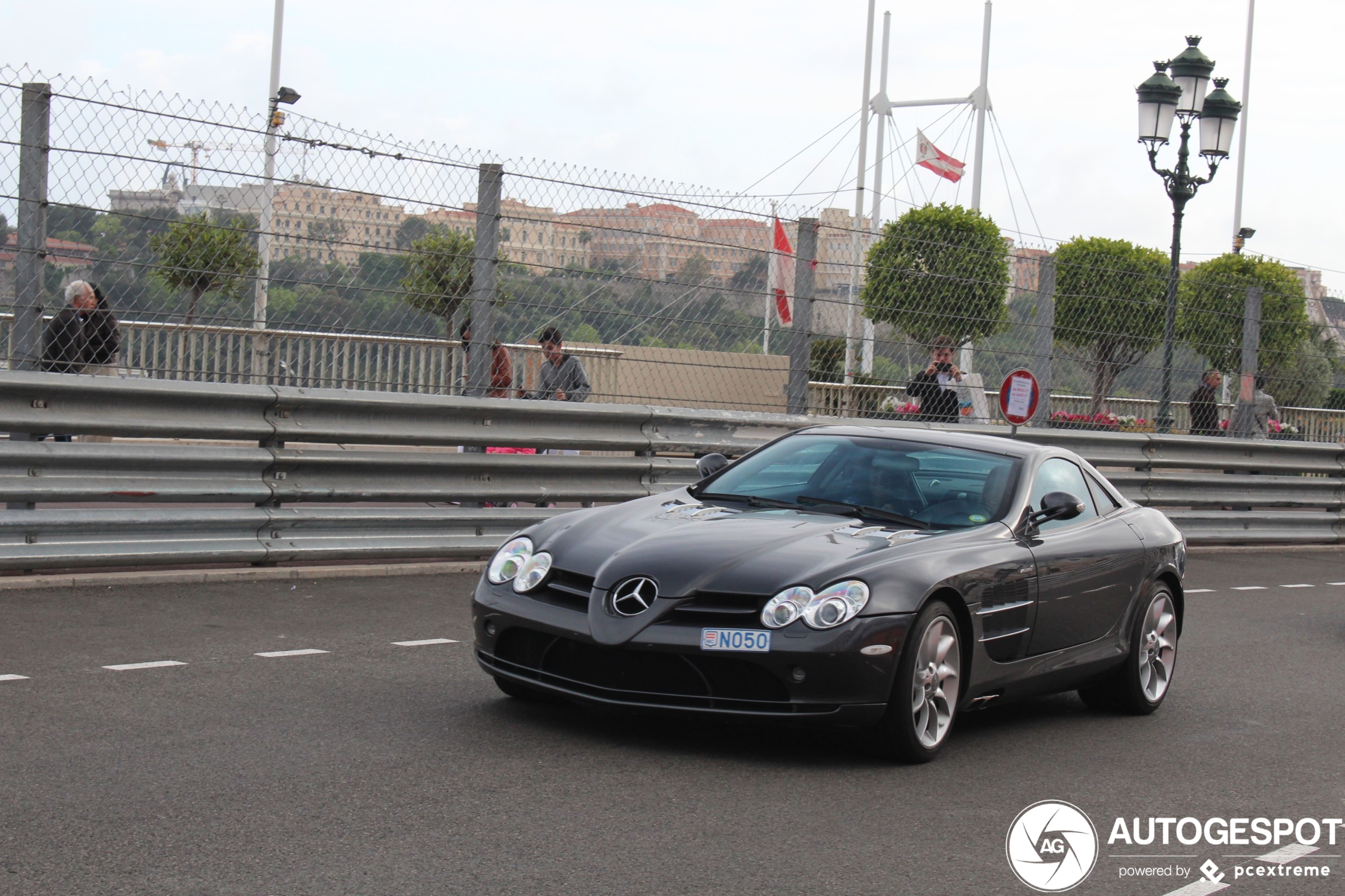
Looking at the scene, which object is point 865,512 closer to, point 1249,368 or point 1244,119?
point 1249,368

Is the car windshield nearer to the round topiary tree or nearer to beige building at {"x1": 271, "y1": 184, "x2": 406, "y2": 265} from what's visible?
beige building at {"x1": 271, "y1": 184, "x2": 406, "y2": 265}

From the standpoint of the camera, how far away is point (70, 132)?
27.3ft

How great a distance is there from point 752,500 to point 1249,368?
1157 centimetres

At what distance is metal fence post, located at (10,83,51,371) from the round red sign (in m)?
8.37

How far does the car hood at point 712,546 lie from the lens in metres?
5.52

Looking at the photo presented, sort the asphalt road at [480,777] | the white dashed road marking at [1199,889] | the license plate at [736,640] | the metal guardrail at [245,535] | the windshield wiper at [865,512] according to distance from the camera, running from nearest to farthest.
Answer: the asphalt road at [480,777] → the white dashed road marking at [1199,889] → the license plate at [736,640] → the windshield wiper at [865,512] → the metal guardrail at [245,535]

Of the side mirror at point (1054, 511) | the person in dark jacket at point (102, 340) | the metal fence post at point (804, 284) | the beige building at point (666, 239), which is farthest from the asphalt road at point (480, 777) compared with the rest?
the metal fence post at point (804, 284)

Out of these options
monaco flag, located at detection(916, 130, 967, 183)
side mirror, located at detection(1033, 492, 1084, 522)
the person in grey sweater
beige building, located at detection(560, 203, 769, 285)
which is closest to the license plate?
side mirror, located at detection(1033, 492, 1084, 522)

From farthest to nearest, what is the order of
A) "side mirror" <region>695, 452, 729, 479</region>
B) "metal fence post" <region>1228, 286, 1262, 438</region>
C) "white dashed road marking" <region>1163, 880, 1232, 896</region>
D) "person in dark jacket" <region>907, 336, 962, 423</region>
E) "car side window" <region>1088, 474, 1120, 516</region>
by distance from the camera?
"metal fence post" <region>1228, 286, 1262, 438</region>, "person in dark jacket" <region>907, 336, 962, 423</region>, "car side window" <region>1088, 474, 1120, 516</region>, "side mirror" <region>695, 452, 729, 479</region>, "white dashed road marking" <region>1163, 880, 1232, 896</region>

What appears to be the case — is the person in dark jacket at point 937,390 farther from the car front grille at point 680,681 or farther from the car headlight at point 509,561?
the car front grille at point 680,681

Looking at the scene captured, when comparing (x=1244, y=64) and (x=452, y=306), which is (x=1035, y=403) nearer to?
(x=452, y=306)

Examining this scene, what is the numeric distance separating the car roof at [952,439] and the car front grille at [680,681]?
189 cm

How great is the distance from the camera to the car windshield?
21.4 feet

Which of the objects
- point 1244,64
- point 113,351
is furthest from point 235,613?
point 1244,64
